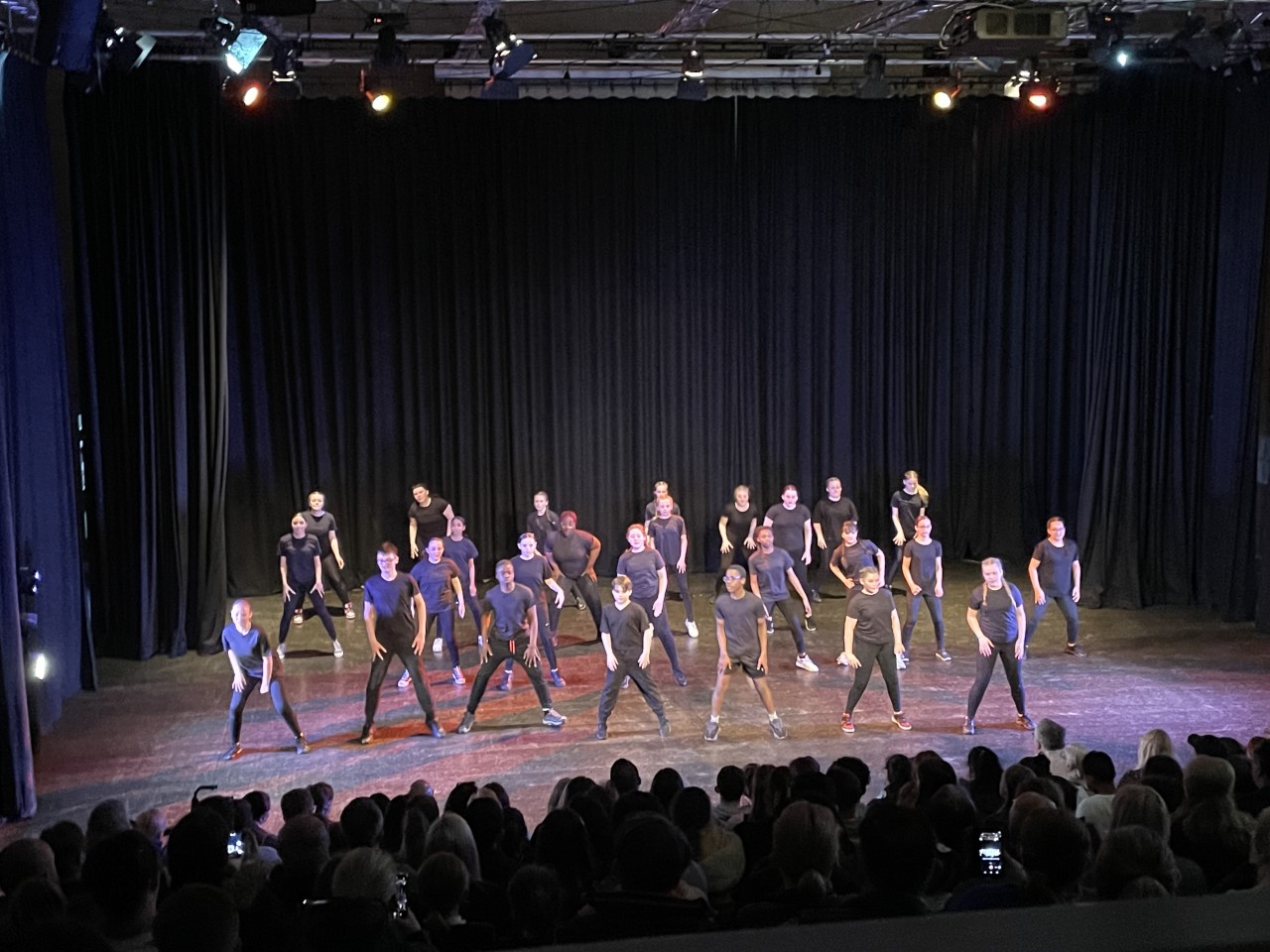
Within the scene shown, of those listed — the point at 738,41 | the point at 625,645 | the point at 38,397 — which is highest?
the point at 738,41

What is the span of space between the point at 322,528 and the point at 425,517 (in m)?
1.22

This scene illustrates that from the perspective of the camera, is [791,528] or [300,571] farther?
[791,528]

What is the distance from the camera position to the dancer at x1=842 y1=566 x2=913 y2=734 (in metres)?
10.7

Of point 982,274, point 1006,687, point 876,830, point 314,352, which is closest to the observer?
point 876,830

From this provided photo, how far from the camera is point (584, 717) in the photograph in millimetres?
11594

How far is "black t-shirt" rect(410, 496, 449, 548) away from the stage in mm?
1296

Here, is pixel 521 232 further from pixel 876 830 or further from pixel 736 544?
pixel 876 830

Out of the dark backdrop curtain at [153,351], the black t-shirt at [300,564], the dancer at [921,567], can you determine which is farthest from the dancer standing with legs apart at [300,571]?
the dancer at [921,567]

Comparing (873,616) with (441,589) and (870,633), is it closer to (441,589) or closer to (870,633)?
(870,633)

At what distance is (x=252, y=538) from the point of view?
1603 centimetres

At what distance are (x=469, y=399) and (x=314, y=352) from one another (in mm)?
1905

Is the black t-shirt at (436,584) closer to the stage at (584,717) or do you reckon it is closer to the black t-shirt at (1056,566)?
the stage at (584,717)

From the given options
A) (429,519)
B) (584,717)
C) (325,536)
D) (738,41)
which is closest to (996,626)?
(584,717)

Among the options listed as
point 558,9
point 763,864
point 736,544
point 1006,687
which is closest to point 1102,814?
point 763,864
